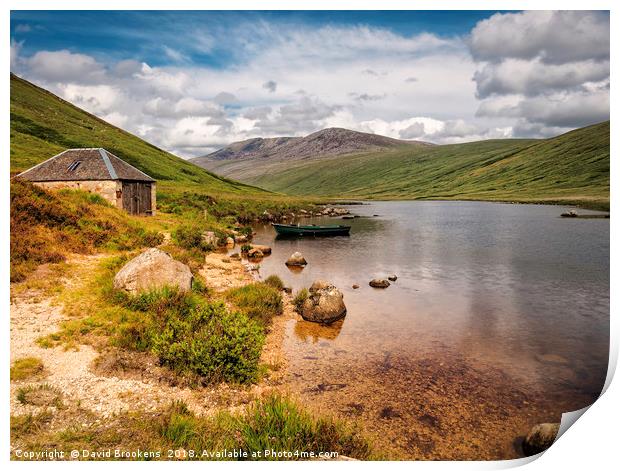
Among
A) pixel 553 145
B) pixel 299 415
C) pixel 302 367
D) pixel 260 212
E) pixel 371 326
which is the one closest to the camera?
pixel 299 415

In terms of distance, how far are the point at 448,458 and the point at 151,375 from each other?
7.77 metres

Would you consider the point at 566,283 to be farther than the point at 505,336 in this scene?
Yes

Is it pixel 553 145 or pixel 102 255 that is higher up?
pixel 553 145

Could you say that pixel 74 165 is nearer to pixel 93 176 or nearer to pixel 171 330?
pixel 93 176

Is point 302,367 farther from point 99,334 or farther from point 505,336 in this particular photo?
point 505,336

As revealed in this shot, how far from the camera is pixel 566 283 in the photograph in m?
23.2

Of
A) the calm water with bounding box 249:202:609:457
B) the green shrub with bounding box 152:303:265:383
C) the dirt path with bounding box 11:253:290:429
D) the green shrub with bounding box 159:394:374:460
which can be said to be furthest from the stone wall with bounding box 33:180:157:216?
the green shrub with bounding box 159:394:374:460

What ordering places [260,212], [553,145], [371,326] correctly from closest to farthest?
[371,326], [260,212], [553,145]

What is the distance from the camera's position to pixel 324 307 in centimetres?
1636

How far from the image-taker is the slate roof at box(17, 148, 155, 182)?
31.2 m

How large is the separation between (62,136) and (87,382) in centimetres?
9894

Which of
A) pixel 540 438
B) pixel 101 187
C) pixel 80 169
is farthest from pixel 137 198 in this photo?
pixel 540 438
